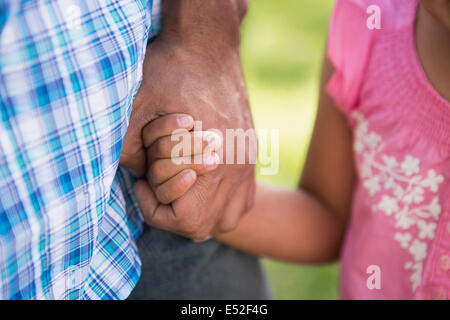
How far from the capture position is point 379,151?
3.04ft

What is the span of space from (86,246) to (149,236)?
0.25 meters

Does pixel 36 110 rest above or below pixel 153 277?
above

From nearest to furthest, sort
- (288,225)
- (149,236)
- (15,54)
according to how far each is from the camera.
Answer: (15,54), (149,236), (288,225)

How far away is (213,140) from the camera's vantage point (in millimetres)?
773

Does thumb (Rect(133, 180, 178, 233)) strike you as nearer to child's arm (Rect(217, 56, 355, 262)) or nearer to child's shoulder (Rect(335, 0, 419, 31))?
child's arm (Rect(217, 56, 355, 262))

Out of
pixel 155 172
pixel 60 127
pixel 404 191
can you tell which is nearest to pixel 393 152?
pixel 404 191

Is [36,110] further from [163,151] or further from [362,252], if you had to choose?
[362,252]

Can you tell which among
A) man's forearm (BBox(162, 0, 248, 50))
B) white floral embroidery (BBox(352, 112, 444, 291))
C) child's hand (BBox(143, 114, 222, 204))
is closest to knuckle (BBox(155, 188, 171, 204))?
child's hand (BBox(143, 114, 222, 204))

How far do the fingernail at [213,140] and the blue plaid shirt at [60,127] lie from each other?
0.13 meters

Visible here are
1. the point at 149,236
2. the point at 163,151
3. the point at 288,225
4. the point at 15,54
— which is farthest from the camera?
the point at 288,225

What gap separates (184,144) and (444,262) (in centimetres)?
45

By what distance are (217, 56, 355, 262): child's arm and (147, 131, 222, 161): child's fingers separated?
30 cm

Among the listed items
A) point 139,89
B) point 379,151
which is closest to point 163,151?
point 139,89

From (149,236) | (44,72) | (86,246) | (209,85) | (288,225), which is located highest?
(44,72)
